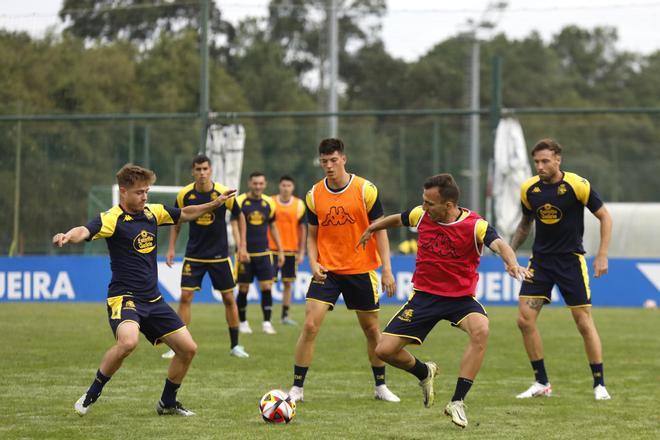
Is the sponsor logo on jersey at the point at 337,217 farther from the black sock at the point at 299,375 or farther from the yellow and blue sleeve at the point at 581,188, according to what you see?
the yellow and blue sleeve at the point at 581,188

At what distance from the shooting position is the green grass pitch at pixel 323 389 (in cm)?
814

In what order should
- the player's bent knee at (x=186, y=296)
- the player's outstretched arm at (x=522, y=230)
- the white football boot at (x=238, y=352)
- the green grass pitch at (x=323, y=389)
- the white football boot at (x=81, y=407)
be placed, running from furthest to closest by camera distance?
the player's bent knee at (x=186, y=296), the white football boot at (x=238, y=352), the player's outstretched arm at (x=522, y=230), the white football boot at (x=81, y=407), the green grass pitch at (x=323, y=389)

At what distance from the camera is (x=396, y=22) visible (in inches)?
982

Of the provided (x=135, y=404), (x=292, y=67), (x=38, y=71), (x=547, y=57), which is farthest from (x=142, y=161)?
(x=547, y=57)

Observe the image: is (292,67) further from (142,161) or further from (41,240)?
(41,240)

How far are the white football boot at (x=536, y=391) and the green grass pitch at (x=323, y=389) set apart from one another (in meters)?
0.10

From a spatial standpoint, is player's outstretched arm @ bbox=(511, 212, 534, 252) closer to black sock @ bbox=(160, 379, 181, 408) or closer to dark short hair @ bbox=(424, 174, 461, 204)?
dark short hair @ bbox=(424, 174, 461, 204)

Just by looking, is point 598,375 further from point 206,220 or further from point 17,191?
point 17,191

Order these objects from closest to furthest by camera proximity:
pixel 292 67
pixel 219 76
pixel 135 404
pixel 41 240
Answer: pixel 135 404 < pixel 41 240 < pixel 219 76 < pixel 292 67

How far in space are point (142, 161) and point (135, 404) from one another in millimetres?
16371

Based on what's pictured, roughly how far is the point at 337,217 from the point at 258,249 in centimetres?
671

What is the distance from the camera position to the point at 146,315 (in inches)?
333

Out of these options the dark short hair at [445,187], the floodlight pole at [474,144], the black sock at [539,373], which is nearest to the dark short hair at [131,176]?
the dark short hair at [445,187]

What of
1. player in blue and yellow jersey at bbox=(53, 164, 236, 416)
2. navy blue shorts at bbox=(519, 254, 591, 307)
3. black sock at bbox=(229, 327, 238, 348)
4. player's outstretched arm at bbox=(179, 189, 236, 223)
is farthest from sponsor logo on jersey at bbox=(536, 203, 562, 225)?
black sock at bbox=(229, 327, 238, 348)
